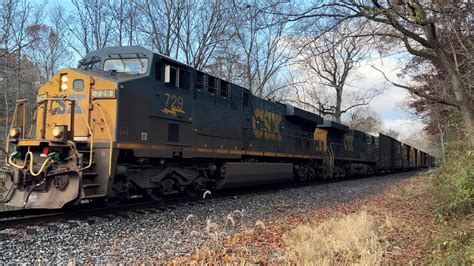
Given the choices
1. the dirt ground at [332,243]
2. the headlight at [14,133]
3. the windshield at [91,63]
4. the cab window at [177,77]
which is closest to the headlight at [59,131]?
the headlight at [14,133]

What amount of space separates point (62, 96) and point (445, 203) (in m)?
8.25

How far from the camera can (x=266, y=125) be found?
53.5 feet

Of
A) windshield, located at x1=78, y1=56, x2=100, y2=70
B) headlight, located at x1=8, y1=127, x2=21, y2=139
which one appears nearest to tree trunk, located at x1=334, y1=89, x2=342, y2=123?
windshield, located at x1=78, y1=56, x2=100, y2=70

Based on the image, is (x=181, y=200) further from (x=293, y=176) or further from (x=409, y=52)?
(x=293, y=176)

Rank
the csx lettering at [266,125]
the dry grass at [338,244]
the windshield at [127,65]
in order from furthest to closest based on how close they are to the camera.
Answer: the csx lettering at [266,125], the windshield at [127,65], the dry grass at [338,244]

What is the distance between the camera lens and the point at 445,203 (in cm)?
850

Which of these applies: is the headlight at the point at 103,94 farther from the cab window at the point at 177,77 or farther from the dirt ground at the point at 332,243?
the dirt ground at the point at 332,243

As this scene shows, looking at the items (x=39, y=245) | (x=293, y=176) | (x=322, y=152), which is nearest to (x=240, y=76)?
(x=322, y=152)

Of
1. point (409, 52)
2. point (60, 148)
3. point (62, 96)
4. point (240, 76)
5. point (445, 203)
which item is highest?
point (240, 76)

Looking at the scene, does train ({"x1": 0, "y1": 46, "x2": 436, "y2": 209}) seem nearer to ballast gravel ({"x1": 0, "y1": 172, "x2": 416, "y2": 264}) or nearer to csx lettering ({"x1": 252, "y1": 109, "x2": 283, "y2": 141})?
csx lettering ({"x1": 252, "y1": 109, "x2": 283, "y2": 141})

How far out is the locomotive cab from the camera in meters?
7.78

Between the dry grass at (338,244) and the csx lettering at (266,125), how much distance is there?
8.22 meters

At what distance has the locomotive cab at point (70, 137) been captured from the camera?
778cm

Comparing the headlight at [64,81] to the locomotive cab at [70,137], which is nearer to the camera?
the locomotive cab at [70,137]
